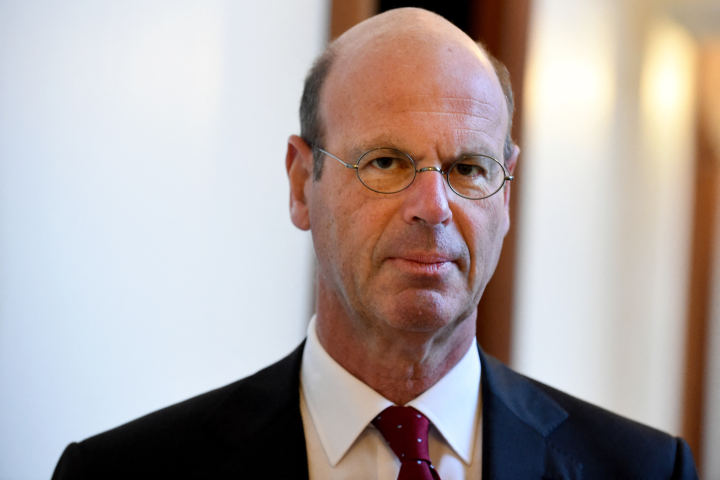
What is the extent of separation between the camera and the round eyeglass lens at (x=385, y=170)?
126 cm

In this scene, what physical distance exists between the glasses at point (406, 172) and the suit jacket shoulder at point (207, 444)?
0.49m

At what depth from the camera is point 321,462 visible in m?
1.29

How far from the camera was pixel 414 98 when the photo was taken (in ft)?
4.13

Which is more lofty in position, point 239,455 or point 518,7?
point 518,7

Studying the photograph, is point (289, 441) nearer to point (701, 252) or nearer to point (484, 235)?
point (484, 235)

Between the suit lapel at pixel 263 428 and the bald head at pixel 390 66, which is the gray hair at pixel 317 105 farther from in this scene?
the suit lapel at pixel 263 428

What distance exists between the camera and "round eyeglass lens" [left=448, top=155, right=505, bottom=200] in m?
1.29

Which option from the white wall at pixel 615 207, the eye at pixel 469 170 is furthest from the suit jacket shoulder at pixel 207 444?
the white wall at pixel 615 207

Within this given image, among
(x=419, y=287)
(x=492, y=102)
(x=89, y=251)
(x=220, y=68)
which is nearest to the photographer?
(x=419, y=287)

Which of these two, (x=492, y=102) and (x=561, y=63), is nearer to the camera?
(x=492, y=102)

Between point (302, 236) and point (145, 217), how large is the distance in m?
0.53

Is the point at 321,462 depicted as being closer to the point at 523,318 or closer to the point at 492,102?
the point at 492,102

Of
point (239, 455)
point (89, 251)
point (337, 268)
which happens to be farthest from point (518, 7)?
point (239, 455)

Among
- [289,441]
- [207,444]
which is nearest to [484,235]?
[289,441]
